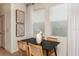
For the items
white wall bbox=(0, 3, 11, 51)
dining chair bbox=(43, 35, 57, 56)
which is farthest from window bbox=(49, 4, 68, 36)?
white wall bbox=(0, 3, 11, 51)

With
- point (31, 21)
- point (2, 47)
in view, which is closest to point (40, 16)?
point (31, 21)

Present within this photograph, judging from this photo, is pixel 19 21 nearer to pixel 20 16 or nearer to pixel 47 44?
pixel 20 16

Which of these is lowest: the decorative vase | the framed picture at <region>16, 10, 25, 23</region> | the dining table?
the dining table

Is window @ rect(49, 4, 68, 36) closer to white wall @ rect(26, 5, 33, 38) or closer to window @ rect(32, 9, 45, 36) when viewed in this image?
window @ rect(32, 9, 45, 36)

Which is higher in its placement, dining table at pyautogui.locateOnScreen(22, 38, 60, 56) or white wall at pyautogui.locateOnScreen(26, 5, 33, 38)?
white wall at pyautogui.locateOnScreen(26, 5, 33, 38)

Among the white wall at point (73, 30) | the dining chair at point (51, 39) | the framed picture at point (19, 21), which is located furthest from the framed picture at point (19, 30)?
the white wall at point (73, 30)

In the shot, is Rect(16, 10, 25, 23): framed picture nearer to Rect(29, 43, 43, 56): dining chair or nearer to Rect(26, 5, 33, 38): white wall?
Rect(26, 5, 33, 38): white wall

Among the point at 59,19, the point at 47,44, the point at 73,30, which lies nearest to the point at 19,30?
the point at 47,44

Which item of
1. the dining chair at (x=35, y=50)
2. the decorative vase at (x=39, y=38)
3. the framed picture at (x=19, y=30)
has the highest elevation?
the framed picture at (x=19, y=30)

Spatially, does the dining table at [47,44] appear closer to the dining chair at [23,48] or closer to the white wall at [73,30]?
the dining chair at [23,48]

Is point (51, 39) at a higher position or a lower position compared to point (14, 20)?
lower

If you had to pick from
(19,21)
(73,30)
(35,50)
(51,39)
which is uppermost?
(19,21)

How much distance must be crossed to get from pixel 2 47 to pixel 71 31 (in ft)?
2.77

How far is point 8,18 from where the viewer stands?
139 cm
